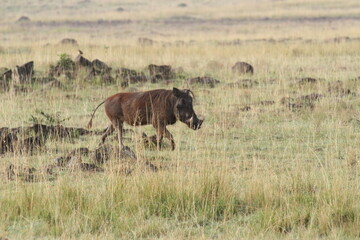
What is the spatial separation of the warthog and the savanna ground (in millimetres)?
353

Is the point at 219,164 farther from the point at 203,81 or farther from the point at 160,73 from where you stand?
the point at 160,73

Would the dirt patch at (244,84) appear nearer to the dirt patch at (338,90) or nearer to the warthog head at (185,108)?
the dirt patch at (338,90)

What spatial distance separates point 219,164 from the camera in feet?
26.9

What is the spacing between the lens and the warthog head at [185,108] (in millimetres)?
9383

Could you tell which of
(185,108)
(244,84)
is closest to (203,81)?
(244,84)

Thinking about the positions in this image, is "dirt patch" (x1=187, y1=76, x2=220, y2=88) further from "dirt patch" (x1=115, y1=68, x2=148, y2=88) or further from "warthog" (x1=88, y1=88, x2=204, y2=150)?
"warthog" (x1=88, y1=88, x2=204, y2=150)

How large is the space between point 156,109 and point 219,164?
1.67m

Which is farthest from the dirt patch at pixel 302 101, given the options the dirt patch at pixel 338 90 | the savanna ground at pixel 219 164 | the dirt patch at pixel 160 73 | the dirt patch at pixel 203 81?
the dirt patch at pixel 160 73

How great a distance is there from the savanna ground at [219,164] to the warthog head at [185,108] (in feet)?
1.17

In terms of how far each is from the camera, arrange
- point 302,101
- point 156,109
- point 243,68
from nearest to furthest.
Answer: point 156,109, point 302,101, point 243,68

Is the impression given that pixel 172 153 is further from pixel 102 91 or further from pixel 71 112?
pixel 102 91

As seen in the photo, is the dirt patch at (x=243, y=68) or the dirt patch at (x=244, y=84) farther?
the dirt patch at (x=243, y=68)

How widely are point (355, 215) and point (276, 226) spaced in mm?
694

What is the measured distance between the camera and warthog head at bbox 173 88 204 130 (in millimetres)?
9383
